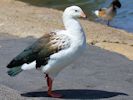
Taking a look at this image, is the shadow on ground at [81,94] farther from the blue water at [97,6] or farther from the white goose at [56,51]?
the blue water at [97,6]

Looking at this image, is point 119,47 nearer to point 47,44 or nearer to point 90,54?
point 90,54

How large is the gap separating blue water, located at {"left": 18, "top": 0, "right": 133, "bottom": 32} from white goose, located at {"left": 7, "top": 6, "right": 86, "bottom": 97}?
10.6m

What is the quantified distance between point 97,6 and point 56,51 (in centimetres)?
1450

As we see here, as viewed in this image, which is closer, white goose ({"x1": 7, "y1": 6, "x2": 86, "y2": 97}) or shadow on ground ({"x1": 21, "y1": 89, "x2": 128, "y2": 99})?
white goose ({"x1": 7, "y1": 6, "x2": 86, "y2": 97})

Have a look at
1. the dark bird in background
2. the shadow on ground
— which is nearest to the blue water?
the dark bird in background

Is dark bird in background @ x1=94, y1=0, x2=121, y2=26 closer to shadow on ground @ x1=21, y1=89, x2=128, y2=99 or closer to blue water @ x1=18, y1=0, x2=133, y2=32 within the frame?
blue water @ x1=18, y1=0, x2=133, y2=32

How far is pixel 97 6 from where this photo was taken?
2189 cm

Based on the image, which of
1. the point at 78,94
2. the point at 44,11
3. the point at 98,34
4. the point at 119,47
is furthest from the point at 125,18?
the point at 78,94

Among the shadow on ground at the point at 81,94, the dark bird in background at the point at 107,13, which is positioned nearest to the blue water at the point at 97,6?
the dark bird in background at the point at 107,13

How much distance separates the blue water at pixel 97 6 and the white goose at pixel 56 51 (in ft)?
34.7

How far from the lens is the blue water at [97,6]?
62.7 feet

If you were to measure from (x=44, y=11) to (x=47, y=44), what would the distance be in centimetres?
1055

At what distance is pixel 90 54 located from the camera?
1078 centimetres

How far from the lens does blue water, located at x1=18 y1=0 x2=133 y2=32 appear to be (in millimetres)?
19125
